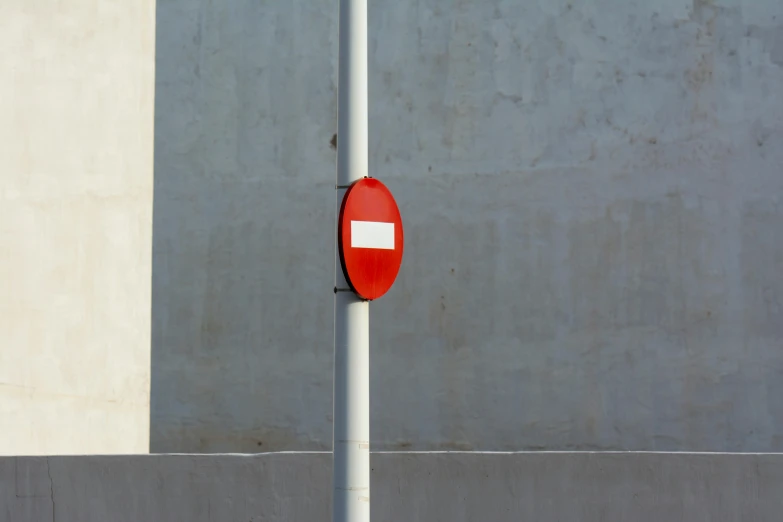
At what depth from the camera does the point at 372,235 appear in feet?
19.1

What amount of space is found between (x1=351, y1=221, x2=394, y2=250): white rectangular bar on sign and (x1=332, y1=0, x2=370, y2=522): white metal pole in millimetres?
145

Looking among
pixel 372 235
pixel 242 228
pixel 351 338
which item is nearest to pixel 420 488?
pixel 351 338

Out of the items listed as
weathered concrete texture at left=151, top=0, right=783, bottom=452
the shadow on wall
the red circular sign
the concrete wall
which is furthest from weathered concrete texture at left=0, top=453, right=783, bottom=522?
the red circular sign

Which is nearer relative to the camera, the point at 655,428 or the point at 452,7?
the point at 655,428

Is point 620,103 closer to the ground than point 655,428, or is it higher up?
higher up

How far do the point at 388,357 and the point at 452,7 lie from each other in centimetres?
354

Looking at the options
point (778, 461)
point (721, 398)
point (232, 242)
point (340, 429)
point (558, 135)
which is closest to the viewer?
point (340, 429)

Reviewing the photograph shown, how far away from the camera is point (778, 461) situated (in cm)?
815

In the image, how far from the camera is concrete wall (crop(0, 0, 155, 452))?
1110 cm

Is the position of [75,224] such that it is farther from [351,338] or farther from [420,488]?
[351,338]

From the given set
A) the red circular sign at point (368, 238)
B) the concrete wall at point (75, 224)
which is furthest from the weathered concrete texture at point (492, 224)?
the red circular sign at point (368, 238)

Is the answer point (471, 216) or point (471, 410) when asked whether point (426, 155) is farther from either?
point (471, 410)

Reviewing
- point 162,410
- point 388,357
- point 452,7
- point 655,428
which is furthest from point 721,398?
point 162,410

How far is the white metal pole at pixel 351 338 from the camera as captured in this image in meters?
5.64
